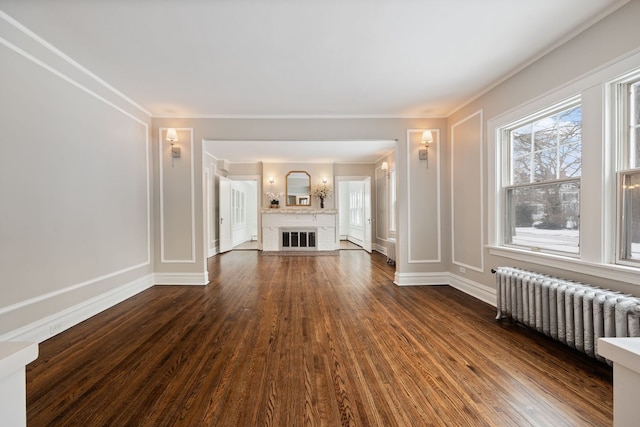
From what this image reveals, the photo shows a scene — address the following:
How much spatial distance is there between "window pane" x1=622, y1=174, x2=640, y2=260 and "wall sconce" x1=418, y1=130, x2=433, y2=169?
2462mm

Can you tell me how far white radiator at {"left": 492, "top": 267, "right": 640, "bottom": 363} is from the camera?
1.86 meters

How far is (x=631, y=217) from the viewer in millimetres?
2105

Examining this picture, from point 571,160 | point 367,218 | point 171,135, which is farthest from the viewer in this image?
point 367,218

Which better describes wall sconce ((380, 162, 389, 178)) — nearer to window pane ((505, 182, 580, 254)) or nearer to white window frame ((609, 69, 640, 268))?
window pane ((505, 182, 580, 254))

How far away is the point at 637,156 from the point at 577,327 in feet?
4.32

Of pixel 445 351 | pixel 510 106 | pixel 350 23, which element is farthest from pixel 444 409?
pixel 510 106

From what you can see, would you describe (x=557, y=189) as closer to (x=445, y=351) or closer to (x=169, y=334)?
(x=445, y=351)

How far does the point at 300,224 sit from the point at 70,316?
556cm

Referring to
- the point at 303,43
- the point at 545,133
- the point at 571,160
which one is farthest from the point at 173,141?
the point at 571,160

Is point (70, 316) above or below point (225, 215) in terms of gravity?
below

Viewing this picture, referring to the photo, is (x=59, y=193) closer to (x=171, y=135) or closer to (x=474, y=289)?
(x=171, y=135)

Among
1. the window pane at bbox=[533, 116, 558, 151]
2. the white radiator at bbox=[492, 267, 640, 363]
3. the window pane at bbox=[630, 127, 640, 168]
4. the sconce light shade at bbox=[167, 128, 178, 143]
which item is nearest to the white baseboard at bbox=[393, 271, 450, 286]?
the white radiator at bbox=[492, 267, 640, 363]

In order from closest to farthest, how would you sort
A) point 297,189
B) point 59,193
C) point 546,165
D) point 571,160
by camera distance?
point 571,160 → point 59,193 → point 546,165 → point 297,189

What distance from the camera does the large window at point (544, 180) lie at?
253cm
